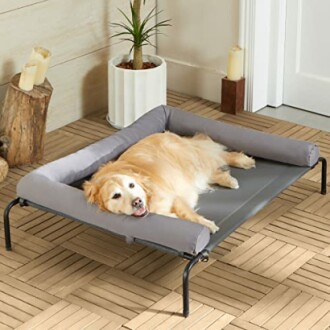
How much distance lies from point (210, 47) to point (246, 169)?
3.91 feet

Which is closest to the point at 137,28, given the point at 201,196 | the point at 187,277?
the point at 201,196

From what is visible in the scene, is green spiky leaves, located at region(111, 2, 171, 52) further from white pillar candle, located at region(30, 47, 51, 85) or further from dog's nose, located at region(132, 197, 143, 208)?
dog's nose, located at region(132, 197, 143, 208)

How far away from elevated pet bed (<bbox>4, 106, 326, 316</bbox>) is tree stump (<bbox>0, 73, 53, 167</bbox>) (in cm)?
42

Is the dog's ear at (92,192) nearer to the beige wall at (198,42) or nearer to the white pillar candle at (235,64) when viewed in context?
the white pillar candle at (235,64)

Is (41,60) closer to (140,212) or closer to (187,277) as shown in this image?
(140,212)

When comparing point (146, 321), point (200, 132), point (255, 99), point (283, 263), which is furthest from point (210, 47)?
point (146, 321)

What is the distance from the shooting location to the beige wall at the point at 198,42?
455cm

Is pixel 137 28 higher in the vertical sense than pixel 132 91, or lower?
higher

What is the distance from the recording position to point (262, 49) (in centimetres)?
451

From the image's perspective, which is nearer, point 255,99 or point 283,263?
point 283,263

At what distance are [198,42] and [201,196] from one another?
1.45 metres

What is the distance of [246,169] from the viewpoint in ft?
12.0

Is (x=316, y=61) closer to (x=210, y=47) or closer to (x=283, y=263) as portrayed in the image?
(x=210, y=47)

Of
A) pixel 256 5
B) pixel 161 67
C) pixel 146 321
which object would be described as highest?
pixel 256 5
